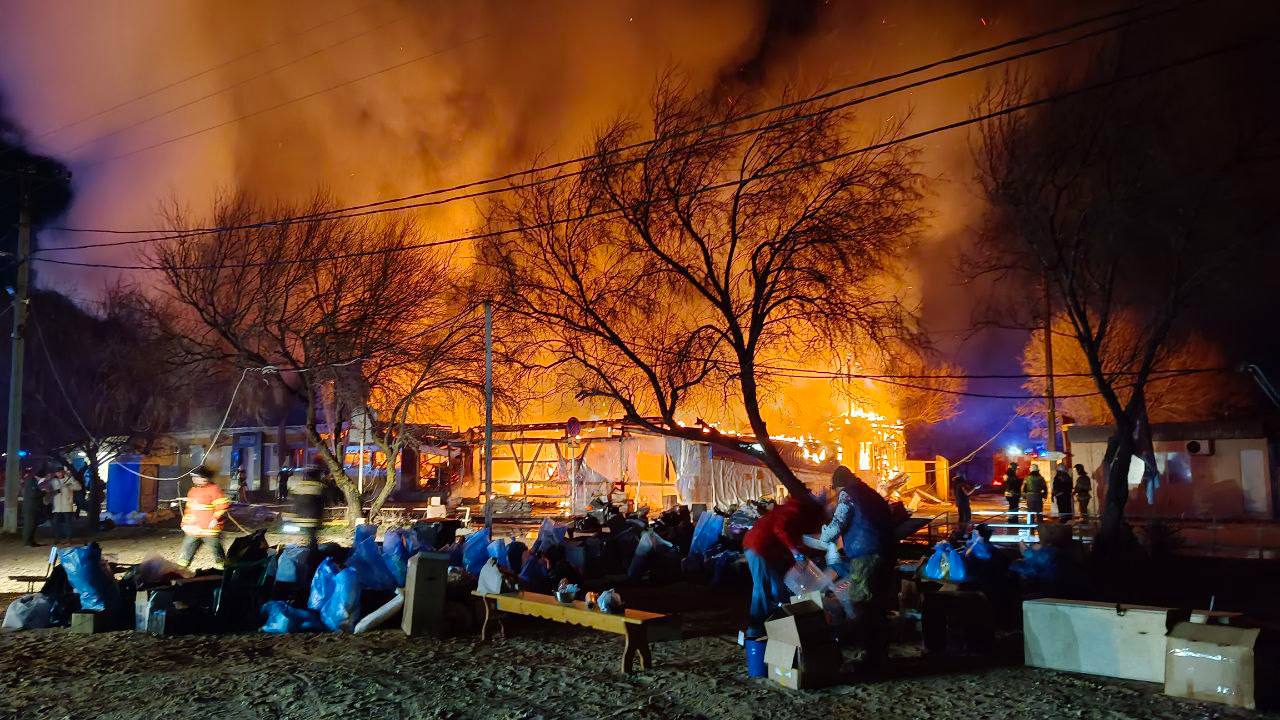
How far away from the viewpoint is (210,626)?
882cm

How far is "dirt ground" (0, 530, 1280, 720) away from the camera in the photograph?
6.14m

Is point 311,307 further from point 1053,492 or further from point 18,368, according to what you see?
point 1053,492

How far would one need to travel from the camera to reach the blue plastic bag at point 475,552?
11.3 m

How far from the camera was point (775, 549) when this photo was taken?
27.3 ft

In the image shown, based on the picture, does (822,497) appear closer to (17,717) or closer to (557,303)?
(557,303)

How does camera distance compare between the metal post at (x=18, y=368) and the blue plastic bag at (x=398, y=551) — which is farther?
the metal post at (x=18, y=368)

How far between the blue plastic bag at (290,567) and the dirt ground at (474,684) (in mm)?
946

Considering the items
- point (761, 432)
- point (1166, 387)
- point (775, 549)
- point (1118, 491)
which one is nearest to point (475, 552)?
point (775, 549)

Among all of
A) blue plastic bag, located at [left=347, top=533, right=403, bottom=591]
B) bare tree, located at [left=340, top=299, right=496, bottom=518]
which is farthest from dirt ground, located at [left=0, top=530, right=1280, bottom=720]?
bare tree, located at [left=340, top=299, right=496, bottom=518]

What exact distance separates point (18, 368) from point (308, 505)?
41.3 ft

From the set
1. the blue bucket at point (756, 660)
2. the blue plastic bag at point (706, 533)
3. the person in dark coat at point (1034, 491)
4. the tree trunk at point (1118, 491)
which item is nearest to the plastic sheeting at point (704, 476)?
the person in dark coat at point (1034, 491)

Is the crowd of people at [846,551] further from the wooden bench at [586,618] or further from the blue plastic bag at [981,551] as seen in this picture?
the blue plastic bag at [981,551]

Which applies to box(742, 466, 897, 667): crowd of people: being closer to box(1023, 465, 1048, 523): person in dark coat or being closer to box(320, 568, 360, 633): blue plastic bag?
box(320, 568, 360, 633): blue plastic bag

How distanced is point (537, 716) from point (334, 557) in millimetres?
4573
